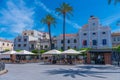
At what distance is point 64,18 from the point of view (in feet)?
176

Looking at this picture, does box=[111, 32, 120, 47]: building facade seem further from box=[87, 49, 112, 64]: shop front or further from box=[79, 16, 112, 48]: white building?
box=[87, 49, 112, 64]: shop front

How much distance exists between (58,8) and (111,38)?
1808 cm

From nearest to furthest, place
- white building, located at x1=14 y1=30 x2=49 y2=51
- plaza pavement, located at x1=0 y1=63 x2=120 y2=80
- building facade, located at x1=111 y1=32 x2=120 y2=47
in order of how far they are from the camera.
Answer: plaza pavement, located at x1=0 y1=63 x2=120 y2=80 < building facade, located at x1=111 y1=32 x2=120 y2=47 < white building, located at x1=14 y1=30 x2=49 y2=51

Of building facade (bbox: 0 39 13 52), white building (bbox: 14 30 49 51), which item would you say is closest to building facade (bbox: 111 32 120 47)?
white building (bbox: 14 30 49 51)

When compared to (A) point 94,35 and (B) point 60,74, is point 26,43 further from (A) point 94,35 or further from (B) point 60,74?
(B) point 60,74

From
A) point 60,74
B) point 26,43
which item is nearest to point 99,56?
point 60,74

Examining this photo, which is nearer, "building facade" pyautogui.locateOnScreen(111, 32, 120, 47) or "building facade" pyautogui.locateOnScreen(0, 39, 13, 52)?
"building facade" pyautogui.locateOnScreen(111, 32, 120, 47)

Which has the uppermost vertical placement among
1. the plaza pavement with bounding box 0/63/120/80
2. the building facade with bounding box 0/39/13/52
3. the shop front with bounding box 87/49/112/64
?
the building facade with bounding box 0/39/13/52

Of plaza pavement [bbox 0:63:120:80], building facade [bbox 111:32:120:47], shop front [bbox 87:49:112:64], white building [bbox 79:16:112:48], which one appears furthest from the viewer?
white building [bbox 79:16:112:48]

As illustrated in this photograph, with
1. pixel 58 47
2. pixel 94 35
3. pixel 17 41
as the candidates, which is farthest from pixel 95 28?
pixel 17 41

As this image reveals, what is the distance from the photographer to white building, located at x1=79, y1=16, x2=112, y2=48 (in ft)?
188

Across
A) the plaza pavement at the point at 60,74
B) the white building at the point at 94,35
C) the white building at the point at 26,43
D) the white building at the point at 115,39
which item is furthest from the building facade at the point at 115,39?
the plaza pavement at the point at 60,74

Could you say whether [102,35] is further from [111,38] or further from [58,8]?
[58,8]

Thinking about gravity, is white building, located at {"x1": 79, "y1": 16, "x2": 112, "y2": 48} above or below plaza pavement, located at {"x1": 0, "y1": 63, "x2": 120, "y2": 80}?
above
